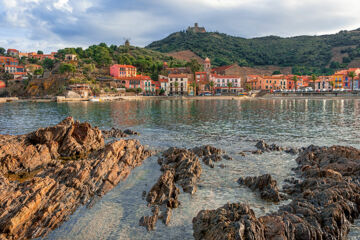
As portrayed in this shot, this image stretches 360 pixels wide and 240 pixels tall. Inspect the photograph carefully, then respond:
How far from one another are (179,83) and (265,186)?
117 m

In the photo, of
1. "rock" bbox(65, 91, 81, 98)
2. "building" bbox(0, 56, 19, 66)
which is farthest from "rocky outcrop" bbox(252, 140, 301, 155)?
"building" bbox(0, 56, 19, 66)

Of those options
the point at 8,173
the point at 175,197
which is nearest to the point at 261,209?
the point at 175,197

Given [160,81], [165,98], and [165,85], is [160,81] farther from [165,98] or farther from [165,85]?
[165,98]

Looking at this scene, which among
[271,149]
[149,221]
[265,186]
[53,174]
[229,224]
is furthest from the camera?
[271,149]

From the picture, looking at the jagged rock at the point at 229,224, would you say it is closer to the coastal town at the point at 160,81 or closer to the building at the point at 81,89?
the building at the point at 81,89

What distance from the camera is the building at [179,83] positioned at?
418 ft

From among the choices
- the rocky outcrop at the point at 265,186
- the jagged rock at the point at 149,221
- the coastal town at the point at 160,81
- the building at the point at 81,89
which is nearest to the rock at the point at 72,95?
the building at the point at 81,89

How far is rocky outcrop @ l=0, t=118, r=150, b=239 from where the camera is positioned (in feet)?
33.6

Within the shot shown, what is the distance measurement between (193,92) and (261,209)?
119m

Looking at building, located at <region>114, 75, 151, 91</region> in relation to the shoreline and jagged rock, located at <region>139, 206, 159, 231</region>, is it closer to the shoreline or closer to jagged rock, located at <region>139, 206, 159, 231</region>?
the shoreline

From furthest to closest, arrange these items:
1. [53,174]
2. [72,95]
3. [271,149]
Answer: [72,95]
[271,149]
[53,174]

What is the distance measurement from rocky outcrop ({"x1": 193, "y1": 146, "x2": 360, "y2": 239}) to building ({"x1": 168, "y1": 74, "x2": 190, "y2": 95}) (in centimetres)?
11566

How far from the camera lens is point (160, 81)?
129875mm

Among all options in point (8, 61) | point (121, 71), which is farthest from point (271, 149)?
point (8, 61)
